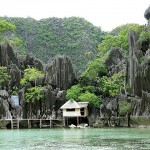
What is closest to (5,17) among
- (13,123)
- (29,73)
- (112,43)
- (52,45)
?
(52,45)

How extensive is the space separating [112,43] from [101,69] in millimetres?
10303

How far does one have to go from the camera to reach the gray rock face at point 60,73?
48.9m

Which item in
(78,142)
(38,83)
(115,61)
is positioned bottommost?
(78,142)

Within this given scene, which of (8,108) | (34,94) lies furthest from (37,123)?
(8,108)

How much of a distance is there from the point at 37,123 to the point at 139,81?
11777 millimetres

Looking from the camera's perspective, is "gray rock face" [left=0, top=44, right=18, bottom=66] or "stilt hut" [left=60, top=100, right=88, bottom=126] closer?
"stilt hut" [left=60, top=100, right=88, bottom=126]

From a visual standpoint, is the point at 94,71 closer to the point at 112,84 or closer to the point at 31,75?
the point at 112,84

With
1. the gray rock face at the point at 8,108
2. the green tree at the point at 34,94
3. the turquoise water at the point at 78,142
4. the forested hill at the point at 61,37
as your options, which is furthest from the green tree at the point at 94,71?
the turquoise water at the point at 78,142

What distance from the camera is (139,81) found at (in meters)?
43.6

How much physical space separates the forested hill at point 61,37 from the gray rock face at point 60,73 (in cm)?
1561

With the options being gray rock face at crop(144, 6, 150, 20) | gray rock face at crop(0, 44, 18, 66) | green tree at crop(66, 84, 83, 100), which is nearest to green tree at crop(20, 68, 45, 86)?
gray rock face at crop(0, 44, 18, 66)

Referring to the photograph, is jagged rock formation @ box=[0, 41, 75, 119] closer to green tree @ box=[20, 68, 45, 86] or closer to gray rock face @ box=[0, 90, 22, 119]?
gray rock face @ box=[0, 90, 22, 119]

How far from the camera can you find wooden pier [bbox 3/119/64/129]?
44.3 metres

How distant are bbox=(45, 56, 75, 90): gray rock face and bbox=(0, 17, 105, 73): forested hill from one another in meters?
15.6
